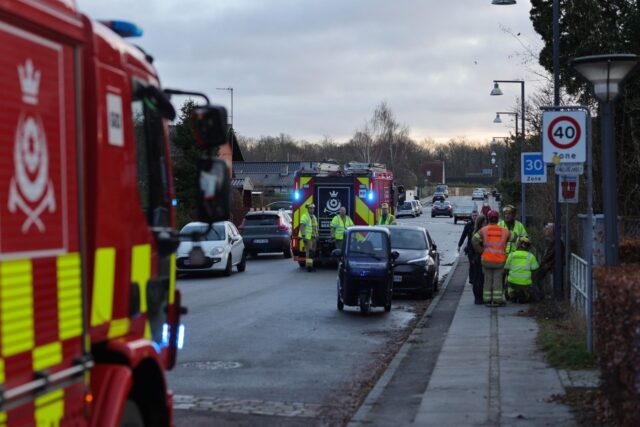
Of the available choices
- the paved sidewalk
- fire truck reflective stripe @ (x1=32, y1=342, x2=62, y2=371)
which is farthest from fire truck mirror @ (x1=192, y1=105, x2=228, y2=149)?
the paved sidewalk

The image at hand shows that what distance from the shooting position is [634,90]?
22406 mm

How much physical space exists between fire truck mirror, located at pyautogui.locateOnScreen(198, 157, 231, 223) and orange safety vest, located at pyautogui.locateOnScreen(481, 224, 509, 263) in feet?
45.6

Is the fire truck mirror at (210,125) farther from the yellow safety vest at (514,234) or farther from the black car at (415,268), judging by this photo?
the black car at (415,268)

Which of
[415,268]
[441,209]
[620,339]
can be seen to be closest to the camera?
[620,339]

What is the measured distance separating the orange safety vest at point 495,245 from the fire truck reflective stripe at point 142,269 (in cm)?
1372

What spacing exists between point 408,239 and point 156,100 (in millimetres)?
17295

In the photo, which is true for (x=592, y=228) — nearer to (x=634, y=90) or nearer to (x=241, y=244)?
(x=634, y=90)

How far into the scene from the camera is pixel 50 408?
14.3 ft

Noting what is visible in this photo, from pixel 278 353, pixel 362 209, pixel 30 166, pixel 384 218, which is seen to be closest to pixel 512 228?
pixel 278 353

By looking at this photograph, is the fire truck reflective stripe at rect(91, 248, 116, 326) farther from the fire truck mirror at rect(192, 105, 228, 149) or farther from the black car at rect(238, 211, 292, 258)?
the black car at rect(238, 211, 292, 258)

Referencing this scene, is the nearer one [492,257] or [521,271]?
[492,257]

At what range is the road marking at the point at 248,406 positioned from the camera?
971 cm

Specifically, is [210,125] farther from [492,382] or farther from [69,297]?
[492,382]

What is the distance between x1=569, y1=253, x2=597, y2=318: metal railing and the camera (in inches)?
543
